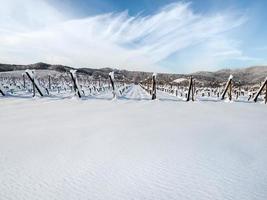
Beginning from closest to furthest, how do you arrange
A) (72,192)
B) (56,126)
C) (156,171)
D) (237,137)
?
(72,192), (156,171), (237,137), (56,126)

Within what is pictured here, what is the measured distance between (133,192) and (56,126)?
4.59 meters

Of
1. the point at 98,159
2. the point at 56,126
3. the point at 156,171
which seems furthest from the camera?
the point at 56,126

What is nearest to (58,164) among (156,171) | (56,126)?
(156,171)

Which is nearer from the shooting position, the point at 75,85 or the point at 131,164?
the point at 131,164

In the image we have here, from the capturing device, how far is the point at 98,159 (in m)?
4.29

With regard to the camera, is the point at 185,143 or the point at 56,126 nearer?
the point at 185,143

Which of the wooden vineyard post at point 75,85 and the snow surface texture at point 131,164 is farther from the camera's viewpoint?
the wooden vineyard post at point 75,85

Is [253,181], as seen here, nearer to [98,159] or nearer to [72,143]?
[98,159]

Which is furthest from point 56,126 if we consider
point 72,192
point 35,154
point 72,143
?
point 72,192

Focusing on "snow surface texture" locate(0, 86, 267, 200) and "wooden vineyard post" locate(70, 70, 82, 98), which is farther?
"wooden vineyard post" locate(70, 70, 82, 98)

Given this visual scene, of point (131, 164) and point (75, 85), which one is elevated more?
point (131, 164)

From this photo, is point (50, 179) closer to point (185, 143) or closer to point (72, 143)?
point (72, 143)

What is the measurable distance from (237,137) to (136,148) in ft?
7.90

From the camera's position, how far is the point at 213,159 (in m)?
4.39
